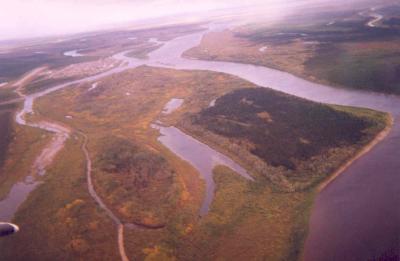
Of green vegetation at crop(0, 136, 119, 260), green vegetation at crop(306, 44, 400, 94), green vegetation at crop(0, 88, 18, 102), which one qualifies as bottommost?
green vegetation at crop(0, 136, 119, 260)

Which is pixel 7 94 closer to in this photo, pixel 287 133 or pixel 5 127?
pixel 5 127

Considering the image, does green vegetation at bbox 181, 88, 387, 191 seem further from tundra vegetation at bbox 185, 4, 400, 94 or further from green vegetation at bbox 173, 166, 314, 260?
tundra vegetation at bbox 185, 4, 400, 94

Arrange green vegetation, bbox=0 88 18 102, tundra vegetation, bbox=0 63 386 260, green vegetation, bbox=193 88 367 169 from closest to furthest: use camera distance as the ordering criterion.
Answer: tundra vegetation, bbox=0 63 386 260
green vegetation, bbox=193 88 367 169
green vegetation, bbox=0 88 18 102

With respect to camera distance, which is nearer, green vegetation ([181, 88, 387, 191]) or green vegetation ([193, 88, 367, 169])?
green vegetation ([181, 88, 387, 191])

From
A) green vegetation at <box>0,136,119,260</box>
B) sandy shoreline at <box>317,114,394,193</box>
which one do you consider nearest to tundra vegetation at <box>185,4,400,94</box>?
sandy shoreline at <box>317,114,394,193</box>

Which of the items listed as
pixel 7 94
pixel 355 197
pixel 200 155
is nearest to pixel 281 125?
pixel 200 155

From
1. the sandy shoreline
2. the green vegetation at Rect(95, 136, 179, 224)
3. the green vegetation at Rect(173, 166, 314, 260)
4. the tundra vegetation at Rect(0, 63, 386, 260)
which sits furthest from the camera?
the sandy shoreline

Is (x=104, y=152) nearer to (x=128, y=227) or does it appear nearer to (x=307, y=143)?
(x=128, y=227)

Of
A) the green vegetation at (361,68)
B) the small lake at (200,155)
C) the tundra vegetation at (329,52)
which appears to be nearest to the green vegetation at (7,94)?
the small lake at (200,155)

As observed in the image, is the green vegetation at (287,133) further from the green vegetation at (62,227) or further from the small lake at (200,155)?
the green vegetation at (62,227)

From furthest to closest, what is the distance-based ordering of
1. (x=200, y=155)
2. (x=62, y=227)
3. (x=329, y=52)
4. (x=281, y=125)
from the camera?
(x=329, y=52)
(x=281, y=125)
(x=200, y=155)
(x=62, y=227)
